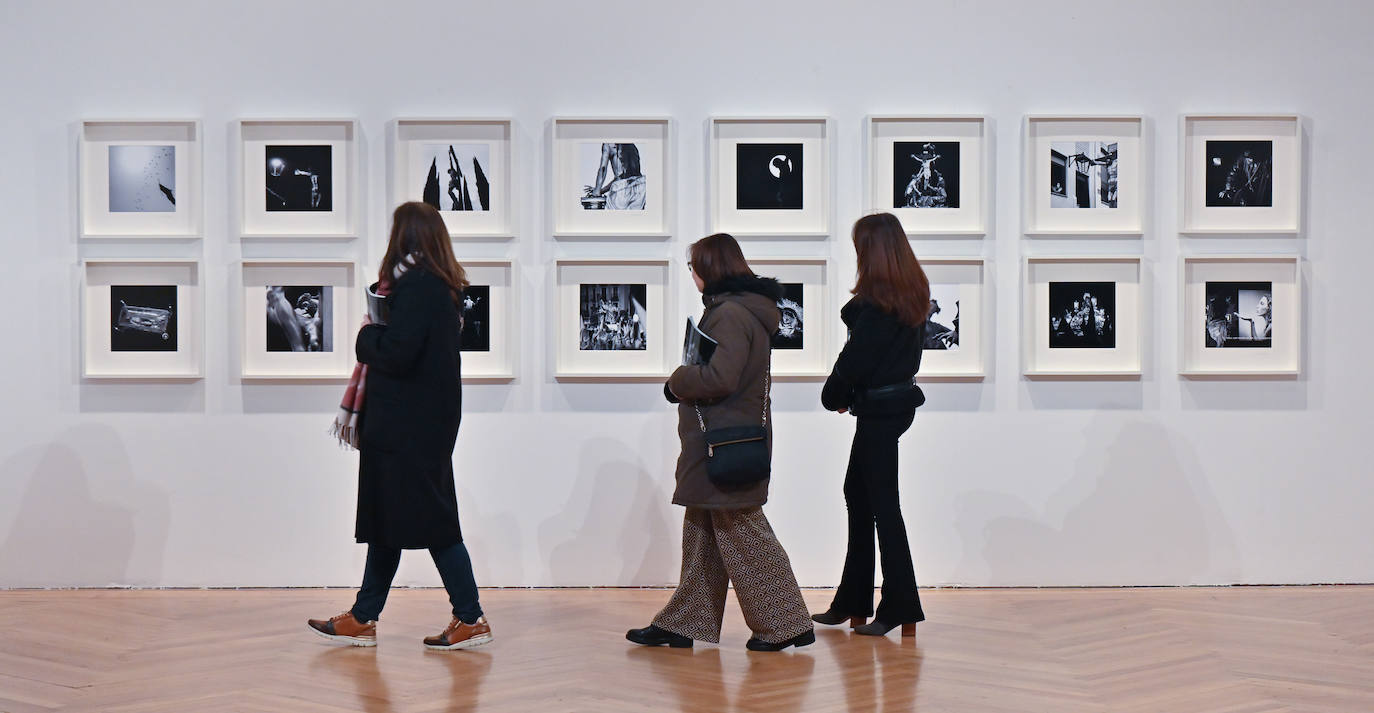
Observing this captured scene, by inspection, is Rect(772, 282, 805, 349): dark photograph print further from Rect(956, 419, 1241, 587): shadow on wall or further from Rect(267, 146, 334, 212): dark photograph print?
Rect(267, 146, 334, 212): dark photograph print

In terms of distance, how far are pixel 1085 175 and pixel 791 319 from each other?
1.57m

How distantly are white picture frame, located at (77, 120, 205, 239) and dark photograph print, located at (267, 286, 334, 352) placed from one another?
1.64ft

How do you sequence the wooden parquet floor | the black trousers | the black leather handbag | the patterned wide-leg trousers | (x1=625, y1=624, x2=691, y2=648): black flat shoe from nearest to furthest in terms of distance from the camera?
the wooden parquet floor < the black leather handbag < the patterned wide-leg trousers < (x1=625, y1=624, x2=691, y2=648): black flat shoe < the black trousers

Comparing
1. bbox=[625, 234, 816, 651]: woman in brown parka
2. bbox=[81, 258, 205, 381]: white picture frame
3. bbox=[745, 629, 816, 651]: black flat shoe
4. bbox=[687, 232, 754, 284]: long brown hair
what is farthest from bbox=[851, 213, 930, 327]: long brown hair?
bbox=[81, 258, 205, 381]: white picture frame

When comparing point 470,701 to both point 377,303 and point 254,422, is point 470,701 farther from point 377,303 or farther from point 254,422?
point 254,422

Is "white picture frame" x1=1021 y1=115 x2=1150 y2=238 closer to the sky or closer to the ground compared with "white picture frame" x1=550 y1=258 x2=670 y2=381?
closer to the sky

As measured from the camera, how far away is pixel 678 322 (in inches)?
208

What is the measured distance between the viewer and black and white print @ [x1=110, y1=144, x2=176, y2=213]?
525cm

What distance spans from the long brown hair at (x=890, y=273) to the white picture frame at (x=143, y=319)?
10.3ft

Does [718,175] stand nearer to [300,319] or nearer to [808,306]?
[808,306]

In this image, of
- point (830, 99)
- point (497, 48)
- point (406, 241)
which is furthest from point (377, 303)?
point (830, 99)

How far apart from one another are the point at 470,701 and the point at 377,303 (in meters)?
1.52

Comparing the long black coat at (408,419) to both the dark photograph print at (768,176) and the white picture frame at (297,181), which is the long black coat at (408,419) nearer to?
the white picture frame at (297,181)

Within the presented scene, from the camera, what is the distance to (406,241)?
13.6 feet
